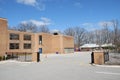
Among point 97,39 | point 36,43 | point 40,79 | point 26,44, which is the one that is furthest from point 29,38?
point 97,39

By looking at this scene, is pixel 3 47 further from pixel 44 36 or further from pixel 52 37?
pixel 52 37

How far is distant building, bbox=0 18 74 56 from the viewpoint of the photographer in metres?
47.5

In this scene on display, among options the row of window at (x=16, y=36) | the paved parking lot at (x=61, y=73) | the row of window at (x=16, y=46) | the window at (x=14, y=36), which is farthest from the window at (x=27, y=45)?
the paved parking lot at (x=61, y=73)

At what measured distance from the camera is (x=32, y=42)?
207ft

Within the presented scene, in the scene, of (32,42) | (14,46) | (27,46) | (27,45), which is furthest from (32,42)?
(14,46)

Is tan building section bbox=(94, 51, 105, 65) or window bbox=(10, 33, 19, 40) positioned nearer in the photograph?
tan building section bbox=(94, 51, 105, 65)

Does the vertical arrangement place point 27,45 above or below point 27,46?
above

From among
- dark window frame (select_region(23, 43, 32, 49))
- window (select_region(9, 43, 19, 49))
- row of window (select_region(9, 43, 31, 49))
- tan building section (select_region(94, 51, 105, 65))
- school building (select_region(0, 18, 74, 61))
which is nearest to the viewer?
tan building section (select_region(94, 51, 105, 65))

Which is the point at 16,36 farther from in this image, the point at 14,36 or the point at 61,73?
the point at 61,73

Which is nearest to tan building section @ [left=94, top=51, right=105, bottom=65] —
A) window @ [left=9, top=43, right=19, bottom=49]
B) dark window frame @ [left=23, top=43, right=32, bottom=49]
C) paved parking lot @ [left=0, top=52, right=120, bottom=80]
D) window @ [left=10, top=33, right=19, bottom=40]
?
paved parking lot @ [left=0, top=52, right=120, bottom=80]

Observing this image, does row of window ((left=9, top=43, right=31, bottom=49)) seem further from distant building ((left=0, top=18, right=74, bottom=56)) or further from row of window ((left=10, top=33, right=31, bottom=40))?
row of window ((left=10, top=33, right=31, bottom=40))

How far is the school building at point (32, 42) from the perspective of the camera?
4647cm

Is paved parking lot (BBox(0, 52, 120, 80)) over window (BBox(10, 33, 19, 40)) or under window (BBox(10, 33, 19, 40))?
under

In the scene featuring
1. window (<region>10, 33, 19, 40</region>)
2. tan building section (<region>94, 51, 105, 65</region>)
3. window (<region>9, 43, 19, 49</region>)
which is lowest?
tan building section (<region>94, 51, 105, 65</region>)
